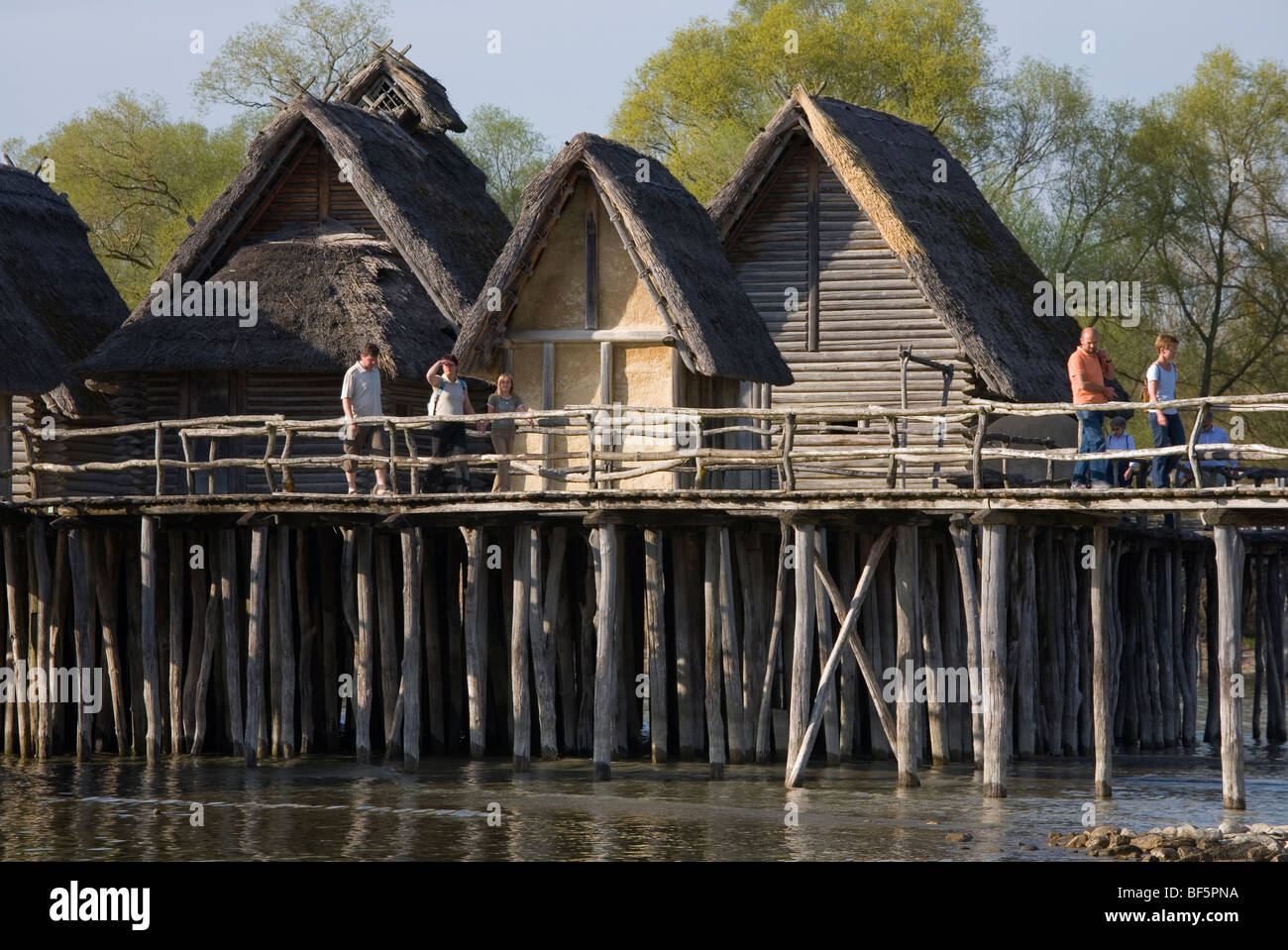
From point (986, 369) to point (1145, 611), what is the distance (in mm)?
3974

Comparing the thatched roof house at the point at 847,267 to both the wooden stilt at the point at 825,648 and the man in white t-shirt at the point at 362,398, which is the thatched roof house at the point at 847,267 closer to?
the wooden stilt at the point at 825,648

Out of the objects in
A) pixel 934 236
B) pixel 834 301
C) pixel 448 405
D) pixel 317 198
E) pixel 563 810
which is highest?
pixel 317 198

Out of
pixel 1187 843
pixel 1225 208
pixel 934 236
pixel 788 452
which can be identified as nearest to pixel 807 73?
pixel 1225 208

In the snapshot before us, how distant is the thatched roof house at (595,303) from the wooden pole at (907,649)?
147 inches

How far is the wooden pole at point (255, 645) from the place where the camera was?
24.4 metres

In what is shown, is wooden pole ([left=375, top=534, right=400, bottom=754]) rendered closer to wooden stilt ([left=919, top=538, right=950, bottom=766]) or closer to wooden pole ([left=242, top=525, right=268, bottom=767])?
wooden pole ([left=242, top=525, right=268, bottom=767])

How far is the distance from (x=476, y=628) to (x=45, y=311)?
36.4 feet

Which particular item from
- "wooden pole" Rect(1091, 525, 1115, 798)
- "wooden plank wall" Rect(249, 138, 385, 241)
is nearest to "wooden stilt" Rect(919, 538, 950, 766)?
"wooden pole" Rect(1091, 525, 1115, 798)

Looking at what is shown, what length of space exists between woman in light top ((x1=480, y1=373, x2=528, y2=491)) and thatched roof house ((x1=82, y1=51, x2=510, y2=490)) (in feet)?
12.0

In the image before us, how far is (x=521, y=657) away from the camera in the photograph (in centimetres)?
2309

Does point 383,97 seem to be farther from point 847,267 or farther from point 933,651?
point 933,651

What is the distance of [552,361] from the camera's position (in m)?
25.2

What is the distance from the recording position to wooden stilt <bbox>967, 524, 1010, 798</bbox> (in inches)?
795
